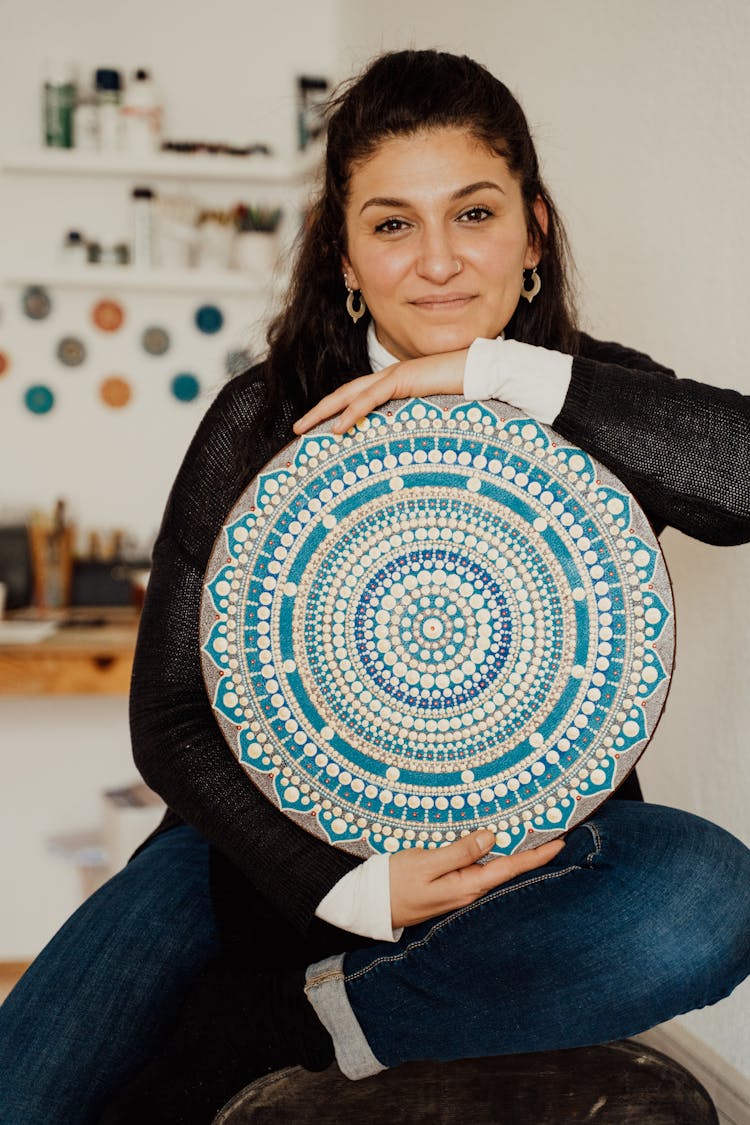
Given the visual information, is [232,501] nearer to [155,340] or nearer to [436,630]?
[436,630]

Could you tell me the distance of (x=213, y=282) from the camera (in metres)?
3.22

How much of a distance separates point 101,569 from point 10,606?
27 centimetres

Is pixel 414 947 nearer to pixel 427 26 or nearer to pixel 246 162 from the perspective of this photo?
pixel 427 26

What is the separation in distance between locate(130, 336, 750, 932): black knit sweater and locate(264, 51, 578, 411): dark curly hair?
7cm

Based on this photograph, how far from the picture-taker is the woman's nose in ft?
4.09

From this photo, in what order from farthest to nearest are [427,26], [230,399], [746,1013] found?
1. [427,26]
2. [746,1013]
3. [230,399]

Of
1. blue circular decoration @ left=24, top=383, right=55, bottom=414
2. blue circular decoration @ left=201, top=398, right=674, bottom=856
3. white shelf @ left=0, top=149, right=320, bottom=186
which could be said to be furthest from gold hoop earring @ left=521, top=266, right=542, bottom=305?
blue circular decoration @ left=24, top=383, right=55, bottom=414

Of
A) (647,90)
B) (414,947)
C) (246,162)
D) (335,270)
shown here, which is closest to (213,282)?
(246,162)

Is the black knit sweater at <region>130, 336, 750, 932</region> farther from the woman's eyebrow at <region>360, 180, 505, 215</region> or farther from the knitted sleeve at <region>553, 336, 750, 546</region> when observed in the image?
the woman's eyebrow at <region>360, 180, 505, 215</region>

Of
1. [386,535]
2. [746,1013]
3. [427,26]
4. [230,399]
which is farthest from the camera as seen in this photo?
[427,26]

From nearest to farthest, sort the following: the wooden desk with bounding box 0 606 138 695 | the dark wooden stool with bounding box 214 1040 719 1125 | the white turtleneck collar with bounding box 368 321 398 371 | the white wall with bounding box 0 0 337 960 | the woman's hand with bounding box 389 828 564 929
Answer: the woman's hand with bounding box 389 828 564 929 < the dark wooden stool with bounding box 214 1040 719 1125 < the white turtleneck collar with bounding box 368 321 398 371 < the wooden desk with bounding box 0 606 138 695 < the white wall with bounding box 0 0 337 960

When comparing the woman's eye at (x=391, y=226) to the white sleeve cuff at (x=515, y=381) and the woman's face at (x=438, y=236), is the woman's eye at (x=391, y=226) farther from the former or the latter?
the white sleeve cuff at (x=515, y=381)

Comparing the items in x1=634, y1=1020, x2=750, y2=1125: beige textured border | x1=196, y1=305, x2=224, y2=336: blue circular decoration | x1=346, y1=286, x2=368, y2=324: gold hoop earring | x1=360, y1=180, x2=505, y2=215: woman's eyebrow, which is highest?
x1=360, y1=180, x2=505, y2=215: woman's eyebrow

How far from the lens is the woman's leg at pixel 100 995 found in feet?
4.07
